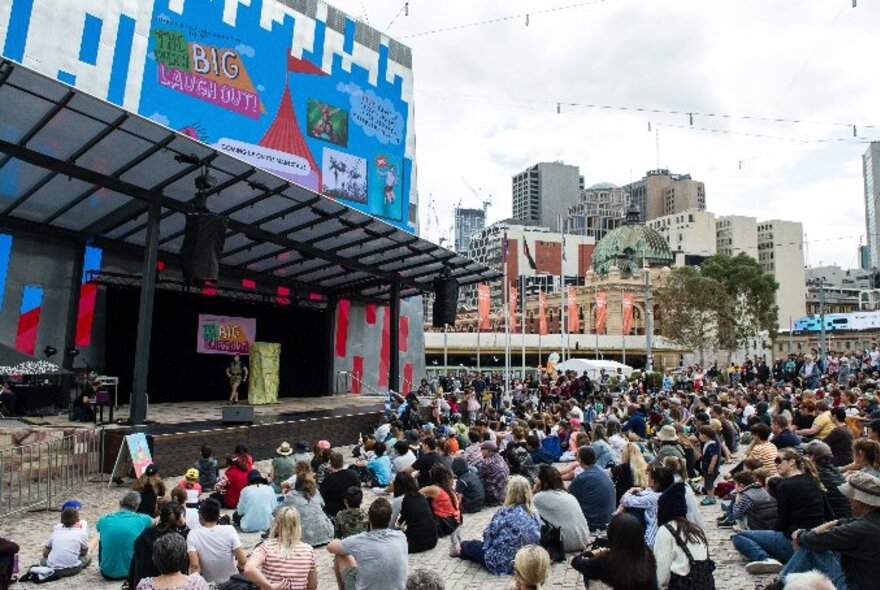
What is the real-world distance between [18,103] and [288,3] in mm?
18030

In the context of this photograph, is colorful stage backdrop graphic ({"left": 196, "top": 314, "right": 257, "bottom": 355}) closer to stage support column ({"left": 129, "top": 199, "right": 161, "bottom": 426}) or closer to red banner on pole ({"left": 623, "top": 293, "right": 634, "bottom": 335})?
stage support column ({"left": 129, "top": 199, "right": 161, "bottom": 426})

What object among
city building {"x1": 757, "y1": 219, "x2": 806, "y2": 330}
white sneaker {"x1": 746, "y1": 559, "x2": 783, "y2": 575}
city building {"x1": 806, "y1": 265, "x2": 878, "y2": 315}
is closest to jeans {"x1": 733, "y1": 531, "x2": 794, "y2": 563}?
white sneaker {"x1": 746, "y1": 559, "x2": 783, "y2": 575}

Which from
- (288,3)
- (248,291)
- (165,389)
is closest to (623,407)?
(248,291)

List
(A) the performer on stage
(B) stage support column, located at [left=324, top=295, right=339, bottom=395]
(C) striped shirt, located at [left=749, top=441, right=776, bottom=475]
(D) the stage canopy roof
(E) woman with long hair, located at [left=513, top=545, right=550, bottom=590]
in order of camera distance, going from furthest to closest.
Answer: (B) stage support column, located at [left=324, top=295, right=339, bottom=395] < (A) the performer on stage < (D) the stage canopy roof < (C) striped shirt, located at [left=749, top=441, right=776, bottom=475] < (E) woman with long hair, located at [left=513, top=545, right=550, bottom=590]

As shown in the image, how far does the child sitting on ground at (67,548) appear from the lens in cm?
743

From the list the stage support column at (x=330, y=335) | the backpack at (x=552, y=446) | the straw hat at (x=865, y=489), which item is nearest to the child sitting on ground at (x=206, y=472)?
the backpack at (x=552, y=446)

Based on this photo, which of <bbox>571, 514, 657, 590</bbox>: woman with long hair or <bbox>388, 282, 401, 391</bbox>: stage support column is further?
<bbox>388, 282, 401, 391</bbox>: stage support column

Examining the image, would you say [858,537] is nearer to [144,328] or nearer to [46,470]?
[46,470]

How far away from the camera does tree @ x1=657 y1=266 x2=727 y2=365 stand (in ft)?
159

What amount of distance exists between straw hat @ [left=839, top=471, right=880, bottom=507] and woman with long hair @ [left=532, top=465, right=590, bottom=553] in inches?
138

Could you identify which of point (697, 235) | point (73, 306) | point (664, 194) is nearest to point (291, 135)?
point (73, 306)

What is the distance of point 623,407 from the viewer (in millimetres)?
22906

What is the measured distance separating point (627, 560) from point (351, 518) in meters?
4.14

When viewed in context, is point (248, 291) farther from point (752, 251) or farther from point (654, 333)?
point (752, 251)
